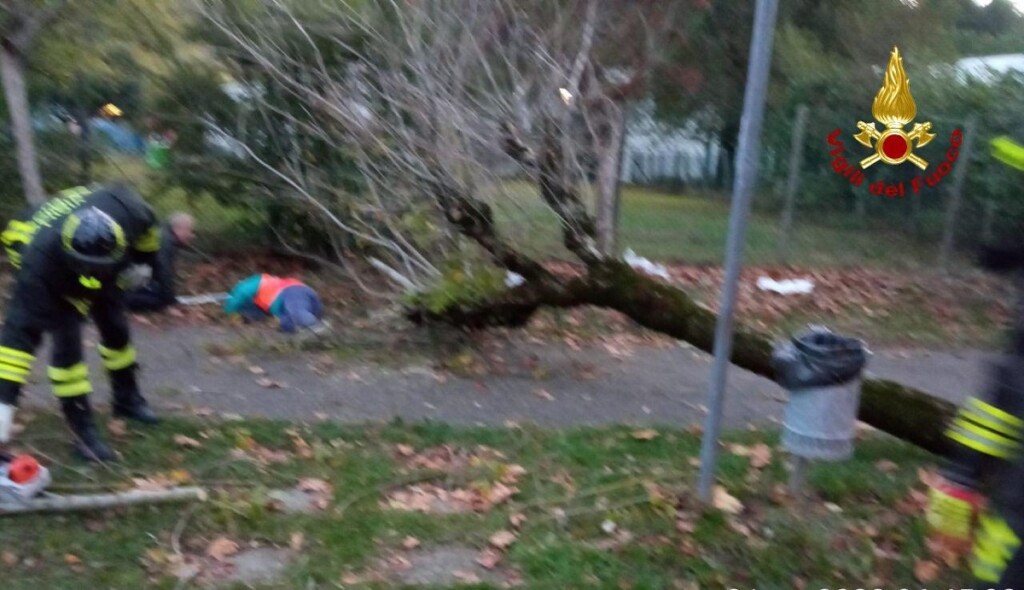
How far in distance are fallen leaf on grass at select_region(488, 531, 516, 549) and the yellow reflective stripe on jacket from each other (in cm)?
237

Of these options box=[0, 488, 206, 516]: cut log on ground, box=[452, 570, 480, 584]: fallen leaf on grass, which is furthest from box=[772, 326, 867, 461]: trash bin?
box=[0, 488, 206, 516]: cut log on ground

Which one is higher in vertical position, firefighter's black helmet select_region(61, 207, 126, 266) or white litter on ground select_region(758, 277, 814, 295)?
firefighter's black helmet select_region(61, 207, 126, 266)

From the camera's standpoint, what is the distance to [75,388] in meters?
5.43

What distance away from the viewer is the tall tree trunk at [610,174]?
426 inches

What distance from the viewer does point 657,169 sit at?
15.4 metres

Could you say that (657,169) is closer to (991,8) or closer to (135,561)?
(135,561)

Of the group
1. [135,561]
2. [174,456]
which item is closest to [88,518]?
[135,561]

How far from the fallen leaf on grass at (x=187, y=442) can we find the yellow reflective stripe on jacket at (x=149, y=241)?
105 cm

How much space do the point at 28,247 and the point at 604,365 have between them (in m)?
4.31

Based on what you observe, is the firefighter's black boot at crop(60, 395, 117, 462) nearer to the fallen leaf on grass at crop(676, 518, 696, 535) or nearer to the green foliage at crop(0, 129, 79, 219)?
the fallen leaf on grass at crop(676, 518, 696, 535)

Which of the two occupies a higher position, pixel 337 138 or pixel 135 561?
pixel 337 138

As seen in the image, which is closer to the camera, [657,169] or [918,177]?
[918,177]

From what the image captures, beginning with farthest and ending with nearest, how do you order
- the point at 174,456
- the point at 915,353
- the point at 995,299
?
the point at 995,299
the point at 915,353
the point at 174,456

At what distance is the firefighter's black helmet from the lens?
5.00 m
